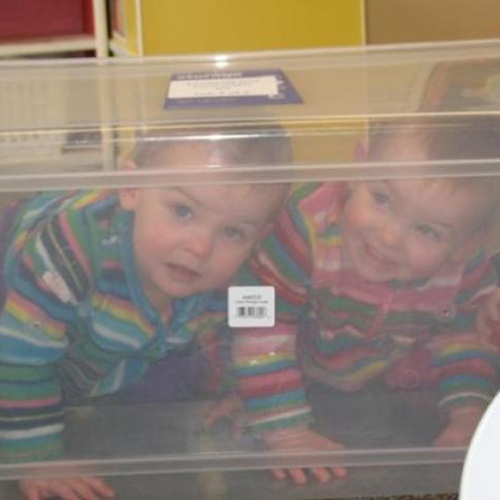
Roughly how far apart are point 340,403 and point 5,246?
0.81 ft

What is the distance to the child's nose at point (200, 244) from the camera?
2.19ft

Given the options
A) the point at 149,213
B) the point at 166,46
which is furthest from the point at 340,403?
the point at 166,46

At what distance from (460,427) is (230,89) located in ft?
0.93

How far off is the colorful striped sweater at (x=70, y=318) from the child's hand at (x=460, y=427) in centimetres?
17

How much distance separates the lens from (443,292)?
0.68m

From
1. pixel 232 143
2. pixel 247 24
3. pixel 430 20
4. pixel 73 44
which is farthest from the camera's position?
pixel 73 44

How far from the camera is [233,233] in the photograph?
669 mm

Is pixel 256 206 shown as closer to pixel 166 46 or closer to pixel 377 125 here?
pixel 377 125

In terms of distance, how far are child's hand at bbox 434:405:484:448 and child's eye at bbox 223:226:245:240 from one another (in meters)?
0.19

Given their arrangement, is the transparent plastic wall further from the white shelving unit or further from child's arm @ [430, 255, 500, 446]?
the white shelving unit

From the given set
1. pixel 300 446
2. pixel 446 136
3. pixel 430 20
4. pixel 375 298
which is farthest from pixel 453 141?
pixel 430 20

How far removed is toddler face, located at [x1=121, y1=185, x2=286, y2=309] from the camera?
0.65 metres

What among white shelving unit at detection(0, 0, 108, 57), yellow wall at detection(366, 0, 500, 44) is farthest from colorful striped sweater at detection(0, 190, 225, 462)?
white shelving unit at detection(0, 0, 108, 57)

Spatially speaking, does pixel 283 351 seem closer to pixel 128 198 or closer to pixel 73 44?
pixel 128 198
